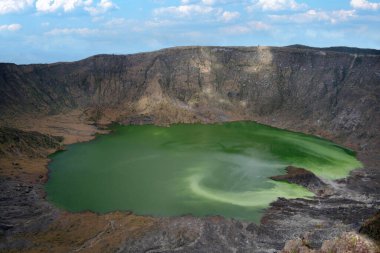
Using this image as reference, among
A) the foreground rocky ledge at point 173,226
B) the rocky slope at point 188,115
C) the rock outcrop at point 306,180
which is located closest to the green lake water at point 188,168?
the rock outcrop at point 306,180

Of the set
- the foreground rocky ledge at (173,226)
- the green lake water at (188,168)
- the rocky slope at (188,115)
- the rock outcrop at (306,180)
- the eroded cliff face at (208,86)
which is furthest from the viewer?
the eroded cliff face at (208,86)

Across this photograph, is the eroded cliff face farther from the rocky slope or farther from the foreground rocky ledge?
the foreground rocky ledge

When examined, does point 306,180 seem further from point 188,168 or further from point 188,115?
point 188,115

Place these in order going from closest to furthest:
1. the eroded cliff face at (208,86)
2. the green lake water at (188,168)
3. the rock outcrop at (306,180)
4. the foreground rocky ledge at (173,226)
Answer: the foreground rocky ledge at (173,226), the green lake water at (188,168), the rock outcrop at (306,180), the eroded cliff face at (208,86)

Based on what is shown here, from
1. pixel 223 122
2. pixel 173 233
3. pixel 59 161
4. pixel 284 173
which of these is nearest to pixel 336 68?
pixel 223 122

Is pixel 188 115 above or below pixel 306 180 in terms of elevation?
above

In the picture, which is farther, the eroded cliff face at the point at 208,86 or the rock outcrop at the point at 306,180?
the eroded cliff face at the point at 208,86

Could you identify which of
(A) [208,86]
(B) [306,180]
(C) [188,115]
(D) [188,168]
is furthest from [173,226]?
(A) [208,86]

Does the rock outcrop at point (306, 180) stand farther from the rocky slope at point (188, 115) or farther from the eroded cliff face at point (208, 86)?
the eroded cliff face at point (208, 86)
